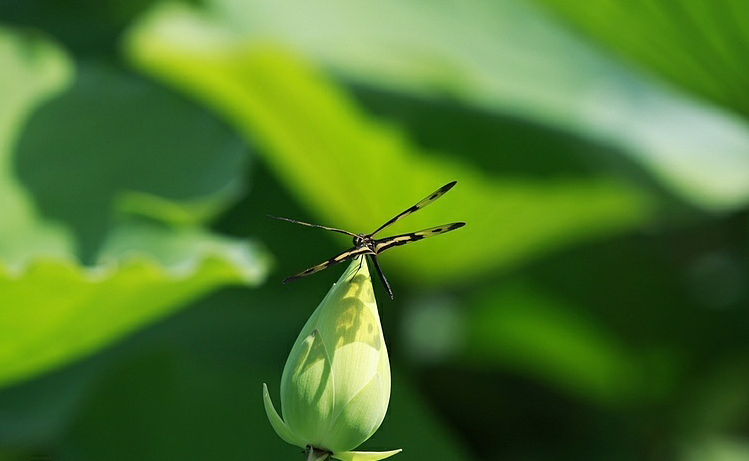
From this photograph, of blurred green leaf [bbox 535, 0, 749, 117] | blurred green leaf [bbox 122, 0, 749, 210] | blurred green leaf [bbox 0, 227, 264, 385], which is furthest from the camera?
blurred green leaf [bbox 122, 0, 749, 210]

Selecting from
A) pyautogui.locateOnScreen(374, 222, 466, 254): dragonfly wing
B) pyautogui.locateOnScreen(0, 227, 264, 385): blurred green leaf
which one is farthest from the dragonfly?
pyautogui.locateOnScreen(0, 227, 264, 385): blurred green leaf

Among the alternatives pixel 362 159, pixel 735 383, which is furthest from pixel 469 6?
pixel 735 383

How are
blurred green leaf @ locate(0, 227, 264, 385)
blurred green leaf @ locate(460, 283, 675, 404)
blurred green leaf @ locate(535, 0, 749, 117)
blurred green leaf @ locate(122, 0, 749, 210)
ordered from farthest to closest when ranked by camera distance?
blurred green leaf @ locate(460, 283, 675, 404)
blurred green leaf @ locate(122, 0, 749, 210)
blurred green leaf @ locate(535, 0, 749, 117)
blurred green leaf @ locate(0, 227, 264, 385)

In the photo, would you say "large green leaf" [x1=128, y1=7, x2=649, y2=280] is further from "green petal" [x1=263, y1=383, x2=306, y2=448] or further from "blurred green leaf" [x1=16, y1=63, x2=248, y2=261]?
"green petal" [x1=263, y1=383, x2=306, y2=448]

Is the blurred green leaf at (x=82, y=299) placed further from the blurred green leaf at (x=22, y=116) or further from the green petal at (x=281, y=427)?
the green petal at (x=281, y=427)

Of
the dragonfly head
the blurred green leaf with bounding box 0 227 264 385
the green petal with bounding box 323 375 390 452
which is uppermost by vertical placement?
the blurred green leaf with bounding box 0 227 264 385

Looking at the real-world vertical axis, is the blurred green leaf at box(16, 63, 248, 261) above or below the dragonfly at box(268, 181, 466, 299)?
above

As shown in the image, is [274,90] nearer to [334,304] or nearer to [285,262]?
[285,262]
